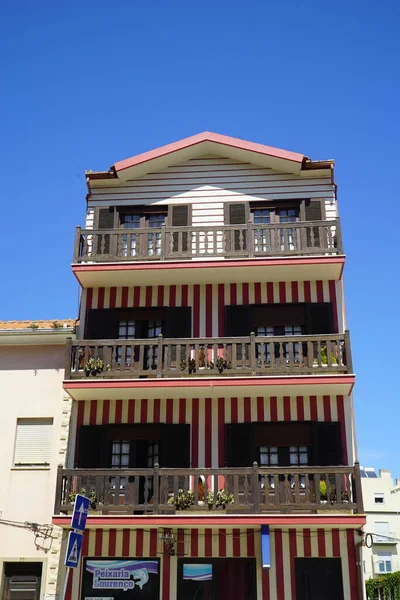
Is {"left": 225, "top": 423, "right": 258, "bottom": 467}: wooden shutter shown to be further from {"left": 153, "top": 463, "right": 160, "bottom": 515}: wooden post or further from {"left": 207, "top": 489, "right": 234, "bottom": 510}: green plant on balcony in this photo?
{"left": 153, "top": 463, "right": 160, "bottom": 515}: wooden post

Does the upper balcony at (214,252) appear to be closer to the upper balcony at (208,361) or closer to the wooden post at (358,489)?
the upper balcony at (208,361)

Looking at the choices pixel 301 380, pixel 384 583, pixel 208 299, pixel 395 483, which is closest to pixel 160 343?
pixel 208 299

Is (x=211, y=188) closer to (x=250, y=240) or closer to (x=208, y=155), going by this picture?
(x=208, y=155)

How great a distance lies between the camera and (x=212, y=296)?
67.2 ft

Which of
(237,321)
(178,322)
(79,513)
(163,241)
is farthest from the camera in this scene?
(163,241)

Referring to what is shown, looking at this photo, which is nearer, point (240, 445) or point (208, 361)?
point (240, 445)

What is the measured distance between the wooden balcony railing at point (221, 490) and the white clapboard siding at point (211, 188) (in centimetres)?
773

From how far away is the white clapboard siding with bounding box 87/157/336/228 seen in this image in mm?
21500

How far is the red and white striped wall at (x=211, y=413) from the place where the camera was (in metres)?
18.7

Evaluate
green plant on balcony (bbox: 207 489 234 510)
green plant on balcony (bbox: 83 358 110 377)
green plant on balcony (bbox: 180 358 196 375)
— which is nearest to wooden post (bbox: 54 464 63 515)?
green plant on balcony (bbox: 83 358 110 377)

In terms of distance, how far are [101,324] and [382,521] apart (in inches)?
2040

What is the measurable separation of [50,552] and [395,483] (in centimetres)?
5480

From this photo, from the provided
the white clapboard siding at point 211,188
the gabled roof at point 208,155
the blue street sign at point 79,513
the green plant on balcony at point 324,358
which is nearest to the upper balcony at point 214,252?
the white clapboard siding at point 211,188

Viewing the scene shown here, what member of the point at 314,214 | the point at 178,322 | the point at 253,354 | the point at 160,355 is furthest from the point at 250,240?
the point at 160,355
